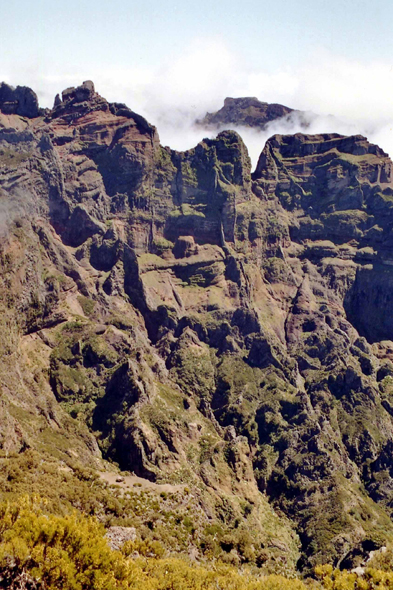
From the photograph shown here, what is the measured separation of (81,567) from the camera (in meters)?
73.1

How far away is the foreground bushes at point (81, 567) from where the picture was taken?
68.7m

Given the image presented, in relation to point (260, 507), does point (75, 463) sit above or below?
above

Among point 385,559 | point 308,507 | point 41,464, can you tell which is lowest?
point 308,507

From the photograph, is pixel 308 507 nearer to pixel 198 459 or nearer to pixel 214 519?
pixel 198 459

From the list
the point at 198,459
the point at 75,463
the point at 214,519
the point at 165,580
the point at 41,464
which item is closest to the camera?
the point at 165,580

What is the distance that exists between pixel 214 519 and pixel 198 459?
38.6 m

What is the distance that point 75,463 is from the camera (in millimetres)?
141625

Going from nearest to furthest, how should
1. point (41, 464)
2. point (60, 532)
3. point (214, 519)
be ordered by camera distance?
point (60, 532), point (41, 464), point (214, 519)

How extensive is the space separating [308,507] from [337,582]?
121 metres

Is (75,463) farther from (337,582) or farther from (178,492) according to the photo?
(337,582)

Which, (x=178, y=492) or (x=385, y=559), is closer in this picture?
(x=385, y=559)

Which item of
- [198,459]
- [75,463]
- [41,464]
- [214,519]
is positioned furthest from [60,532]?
[198,459]

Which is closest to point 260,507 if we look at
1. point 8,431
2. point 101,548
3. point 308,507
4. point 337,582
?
point 308,507

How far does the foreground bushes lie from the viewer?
68688mm
